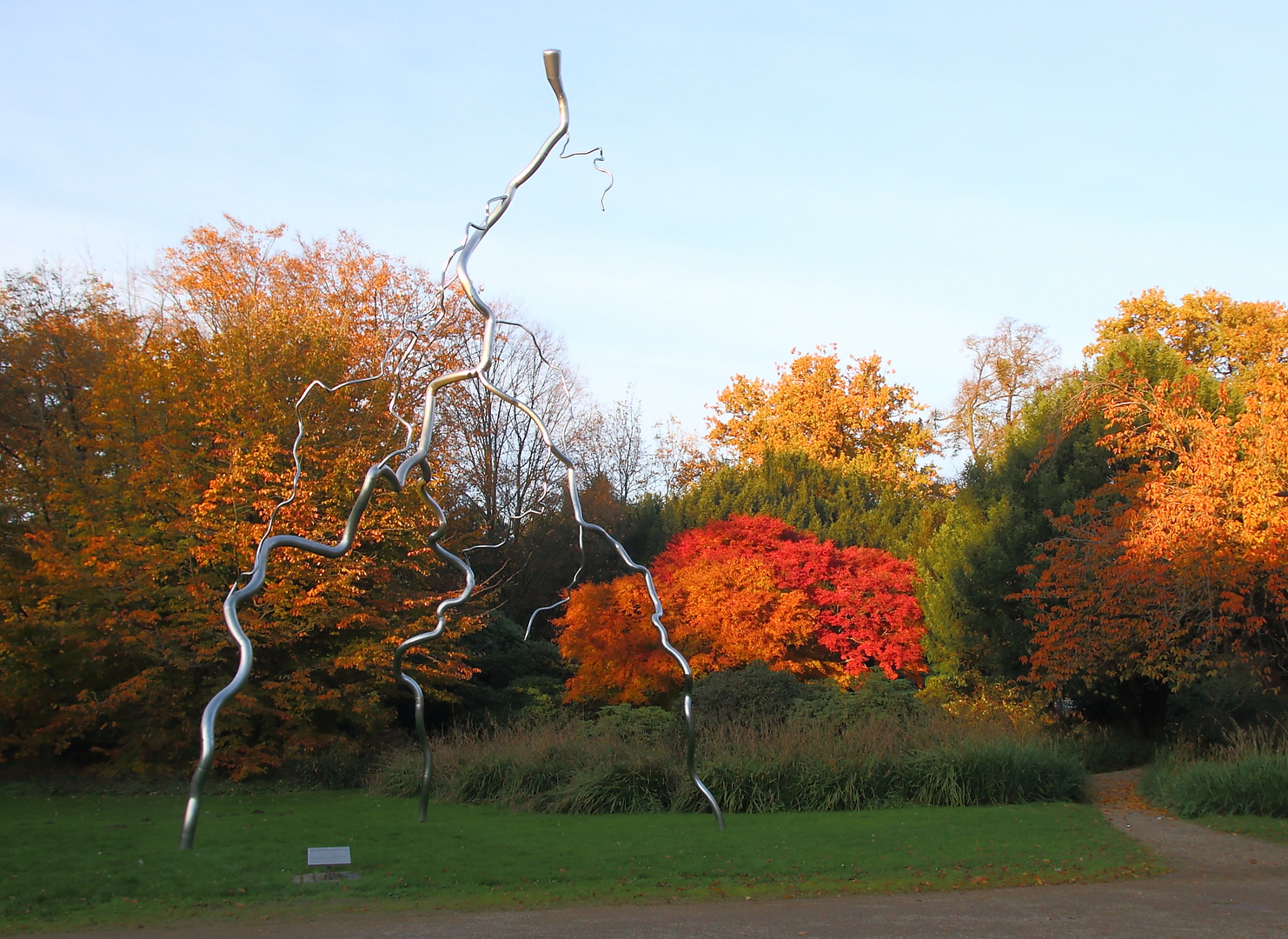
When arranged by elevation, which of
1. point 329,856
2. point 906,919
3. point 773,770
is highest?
point 329,856

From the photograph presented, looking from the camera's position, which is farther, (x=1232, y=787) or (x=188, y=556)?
(x=188, y=556)

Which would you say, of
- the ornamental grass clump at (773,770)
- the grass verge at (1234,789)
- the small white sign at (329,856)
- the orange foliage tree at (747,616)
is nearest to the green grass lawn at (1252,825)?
the grass verge at (1234,789)

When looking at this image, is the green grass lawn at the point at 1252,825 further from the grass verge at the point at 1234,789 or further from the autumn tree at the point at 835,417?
the autumn tree at the point at 835,417

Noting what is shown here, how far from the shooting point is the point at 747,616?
68.5 feet

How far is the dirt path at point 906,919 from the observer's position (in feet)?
22.7

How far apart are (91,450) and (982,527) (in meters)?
16.4

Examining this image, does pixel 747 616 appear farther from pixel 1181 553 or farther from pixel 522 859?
pixel 522 859

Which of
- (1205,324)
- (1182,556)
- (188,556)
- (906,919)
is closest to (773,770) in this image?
(1182,556)

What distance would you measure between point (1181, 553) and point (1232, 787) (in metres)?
2.98

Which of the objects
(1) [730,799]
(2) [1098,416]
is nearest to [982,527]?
(2) [1098,416]

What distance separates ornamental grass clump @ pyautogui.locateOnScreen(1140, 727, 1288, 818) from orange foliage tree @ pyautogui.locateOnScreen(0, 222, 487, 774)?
1099 centimetres

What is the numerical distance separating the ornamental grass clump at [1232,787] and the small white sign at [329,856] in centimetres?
948

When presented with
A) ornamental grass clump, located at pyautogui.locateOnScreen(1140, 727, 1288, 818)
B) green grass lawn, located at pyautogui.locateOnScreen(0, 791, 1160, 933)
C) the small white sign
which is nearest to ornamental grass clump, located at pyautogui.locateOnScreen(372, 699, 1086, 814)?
green grass lawn, located at pyautogui.locateOnScreen(0, 791, 1160, 933)

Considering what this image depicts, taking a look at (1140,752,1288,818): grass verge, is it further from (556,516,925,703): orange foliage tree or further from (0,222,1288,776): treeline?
(556,516,925,703): orange foliage tree
